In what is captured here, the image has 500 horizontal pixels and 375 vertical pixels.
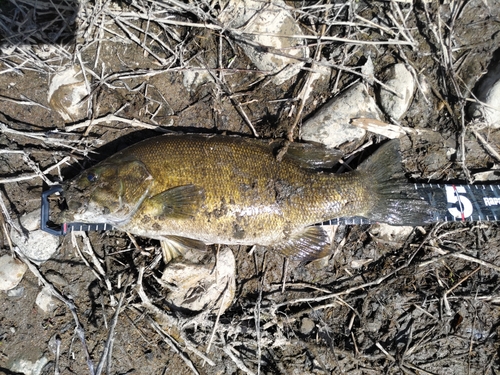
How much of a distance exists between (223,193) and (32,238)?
2.09 meters

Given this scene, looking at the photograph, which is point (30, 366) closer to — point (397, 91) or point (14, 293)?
point (14, 293)

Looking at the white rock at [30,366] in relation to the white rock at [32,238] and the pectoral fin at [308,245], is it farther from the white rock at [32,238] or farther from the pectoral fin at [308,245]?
the pectoral fin at [308,245]

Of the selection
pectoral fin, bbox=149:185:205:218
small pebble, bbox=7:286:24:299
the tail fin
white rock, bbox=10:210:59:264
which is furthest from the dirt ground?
pectoral fin, bbox=149:185:205:218

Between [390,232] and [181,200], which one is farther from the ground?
[181,200]

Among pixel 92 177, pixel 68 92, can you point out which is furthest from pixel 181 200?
pixel 68 92

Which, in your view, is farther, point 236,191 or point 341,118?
point 341,118

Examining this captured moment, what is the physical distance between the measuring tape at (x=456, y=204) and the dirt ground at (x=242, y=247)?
0.16 metres

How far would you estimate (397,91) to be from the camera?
3.91 m

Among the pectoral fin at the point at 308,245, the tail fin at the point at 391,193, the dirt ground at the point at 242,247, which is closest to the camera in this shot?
the tail fin at the point at 391,193

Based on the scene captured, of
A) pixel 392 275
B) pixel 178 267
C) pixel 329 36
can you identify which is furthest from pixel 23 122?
pixel 392 275

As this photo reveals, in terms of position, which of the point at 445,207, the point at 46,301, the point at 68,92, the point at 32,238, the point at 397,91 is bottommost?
the point at 46,301

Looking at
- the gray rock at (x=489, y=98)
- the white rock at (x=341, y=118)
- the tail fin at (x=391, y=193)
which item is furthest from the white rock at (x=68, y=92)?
the gray rock at (x=489, y=98)

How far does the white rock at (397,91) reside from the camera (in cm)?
391

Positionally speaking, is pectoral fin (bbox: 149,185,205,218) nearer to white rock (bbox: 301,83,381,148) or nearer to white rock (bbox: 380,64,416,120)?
white rock (bbox: 301,83,381,148)
